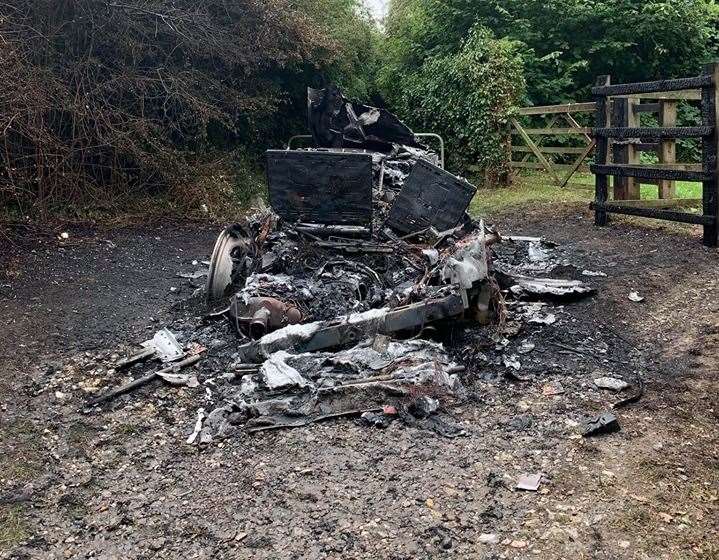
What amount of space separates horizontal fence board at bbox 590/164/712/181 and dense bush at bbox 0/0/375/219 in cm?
661

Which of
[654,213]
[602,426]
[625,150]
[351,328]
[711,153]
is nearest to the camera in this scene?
[602,426]

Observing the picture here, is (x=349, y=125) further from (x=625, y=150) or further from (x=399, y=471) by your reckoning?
(x=399, y=471)

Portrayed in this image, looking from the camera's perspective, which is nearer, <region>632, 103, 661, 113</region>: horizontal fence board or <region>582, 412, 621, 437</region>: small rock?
<region>582, 412, 621, 437</region>: small rock

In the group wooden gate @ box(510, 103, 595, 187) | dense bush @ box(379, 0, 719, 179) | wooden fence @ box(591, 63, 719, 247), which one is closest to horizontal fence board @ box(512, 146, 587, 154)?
wooden gate @ box(510, 103, 595, 187)

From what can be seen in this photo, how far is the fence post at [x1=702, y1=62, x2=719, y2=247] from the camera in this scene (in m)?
7.26

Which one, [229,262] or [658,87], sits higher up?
[658,87]

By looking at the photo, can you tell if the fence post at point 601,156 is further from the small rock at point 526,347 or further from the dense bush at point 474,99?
the small rock at point 526,347

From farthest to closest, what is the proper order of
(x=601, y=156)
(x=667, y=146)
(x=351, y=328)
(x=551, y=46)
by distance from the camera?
1. (x=551, y=46)
2. (x=667, y=146)
3. (x=601, y=156)
4. (x=351, y=328)

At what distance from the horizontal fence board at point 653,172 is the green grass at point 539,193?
6.58 ft

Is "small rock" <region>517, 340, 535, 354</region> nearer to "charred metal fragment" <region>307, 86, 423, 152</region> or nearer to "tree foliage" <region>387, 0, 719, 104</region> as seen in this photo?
"charred metal fragment" <region>307, 86, 423, 152</region>

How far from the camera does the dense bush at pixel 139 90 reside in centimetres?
945

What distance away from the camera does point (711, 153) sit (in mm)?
7305

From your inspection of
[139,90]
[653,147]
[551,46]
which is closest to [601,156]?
[653,147]

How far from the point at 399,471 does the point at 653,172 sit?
6109 mm
